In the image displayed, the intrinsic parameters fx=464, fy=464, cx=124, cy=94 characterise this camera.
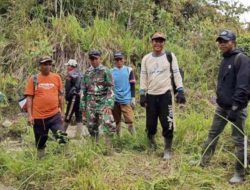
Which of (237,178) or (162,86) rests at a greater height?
(162,86)

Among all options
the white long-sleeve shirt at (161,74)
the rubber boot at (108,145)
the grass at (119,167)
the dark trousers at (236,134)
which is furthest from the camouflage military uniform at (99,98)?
the dark trousers at (236,134)

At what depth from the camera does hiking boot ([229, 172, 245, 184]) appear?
19.0ft

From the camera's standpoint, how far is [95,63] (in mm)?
7094

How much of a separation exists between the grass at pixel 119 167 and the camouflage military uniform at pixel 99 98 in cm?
31

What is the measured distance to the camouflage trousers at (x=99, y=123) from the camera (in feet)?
23.1

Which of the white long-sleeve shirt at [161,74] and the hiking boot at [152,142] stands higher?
the white long-sleeve shirt at [161,74]

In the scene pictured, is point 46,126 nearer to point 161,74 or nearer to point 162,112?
point 162,112

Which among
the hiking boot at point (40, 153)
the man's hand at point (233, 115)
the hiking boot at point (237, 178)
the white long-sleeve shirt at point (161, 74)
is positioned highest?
the white long-sleeve shirt at point (161, 74)

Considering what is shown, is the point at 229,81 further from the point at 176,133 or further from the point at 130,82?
the point at 130,82

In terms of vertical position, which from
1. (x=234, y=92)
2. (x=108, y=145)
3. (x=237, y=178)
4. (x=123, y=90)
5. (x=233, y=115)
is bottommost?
(x=237, y=178)

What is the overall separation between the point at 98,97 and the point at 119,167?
1.32m

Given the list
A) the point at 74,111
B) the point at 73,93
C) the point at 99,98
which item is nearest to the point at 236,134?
the point at 99,98

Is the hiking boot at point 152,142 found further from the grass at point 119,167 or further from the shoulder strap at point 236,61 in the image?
the shoulder strap at point 236,61

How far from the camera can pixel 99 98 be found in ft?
23.4
